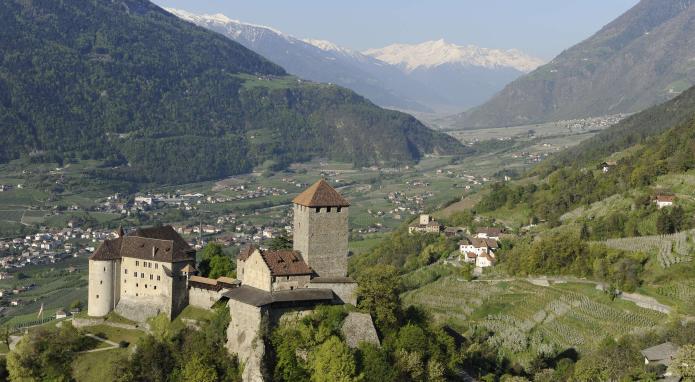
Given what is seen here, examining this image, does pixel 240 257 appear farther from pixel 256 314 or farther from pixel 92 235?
pixel 92 235

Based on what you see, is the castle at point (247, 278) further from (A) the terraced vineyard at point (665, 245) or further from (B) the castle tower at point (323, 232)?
(A) the terraced vineyard at point (665, 245)

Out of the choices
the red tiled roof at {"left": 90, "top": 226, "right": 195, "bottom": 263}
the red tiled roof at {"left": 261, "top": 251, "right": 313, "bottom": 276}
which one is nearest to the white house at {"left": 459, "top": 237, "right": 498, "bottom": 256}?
the red tiled roof at {"left": 90, "top": 226, "right": 195, "bottom": 263}

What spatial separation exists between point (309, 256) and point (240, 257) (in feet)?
24.9

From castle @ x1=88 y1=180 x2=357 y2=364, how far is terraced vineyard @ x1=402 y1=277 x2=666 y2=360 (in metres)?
19.0

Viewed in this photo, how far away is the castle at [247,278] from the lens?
1983 inches

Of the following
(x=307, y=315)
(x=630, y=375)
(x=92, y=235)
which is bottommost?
(x=92, y=235)

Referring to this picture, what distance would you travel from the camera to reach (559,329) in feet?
218

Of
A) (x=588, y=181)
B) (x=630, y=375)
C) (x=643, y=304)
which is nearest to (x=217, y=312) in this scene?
(x=630, y=375)

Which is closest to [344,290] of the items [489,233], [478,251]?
[478,251]

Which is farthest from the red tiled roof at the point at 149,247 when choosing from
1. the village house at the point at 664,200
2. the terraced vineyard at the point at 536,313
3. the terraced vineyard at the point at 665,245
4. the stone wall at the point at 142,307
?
the village house at the point at 664,200

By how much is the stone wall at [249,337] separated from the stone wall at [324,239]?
5693 mm

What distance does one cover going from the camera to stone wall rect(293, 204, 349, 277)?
54.0 meters

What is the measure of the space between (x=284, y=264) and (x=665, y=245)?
131ft

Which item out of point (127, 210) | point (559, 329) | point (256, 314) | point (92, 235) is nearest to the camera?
point (256, 314)
